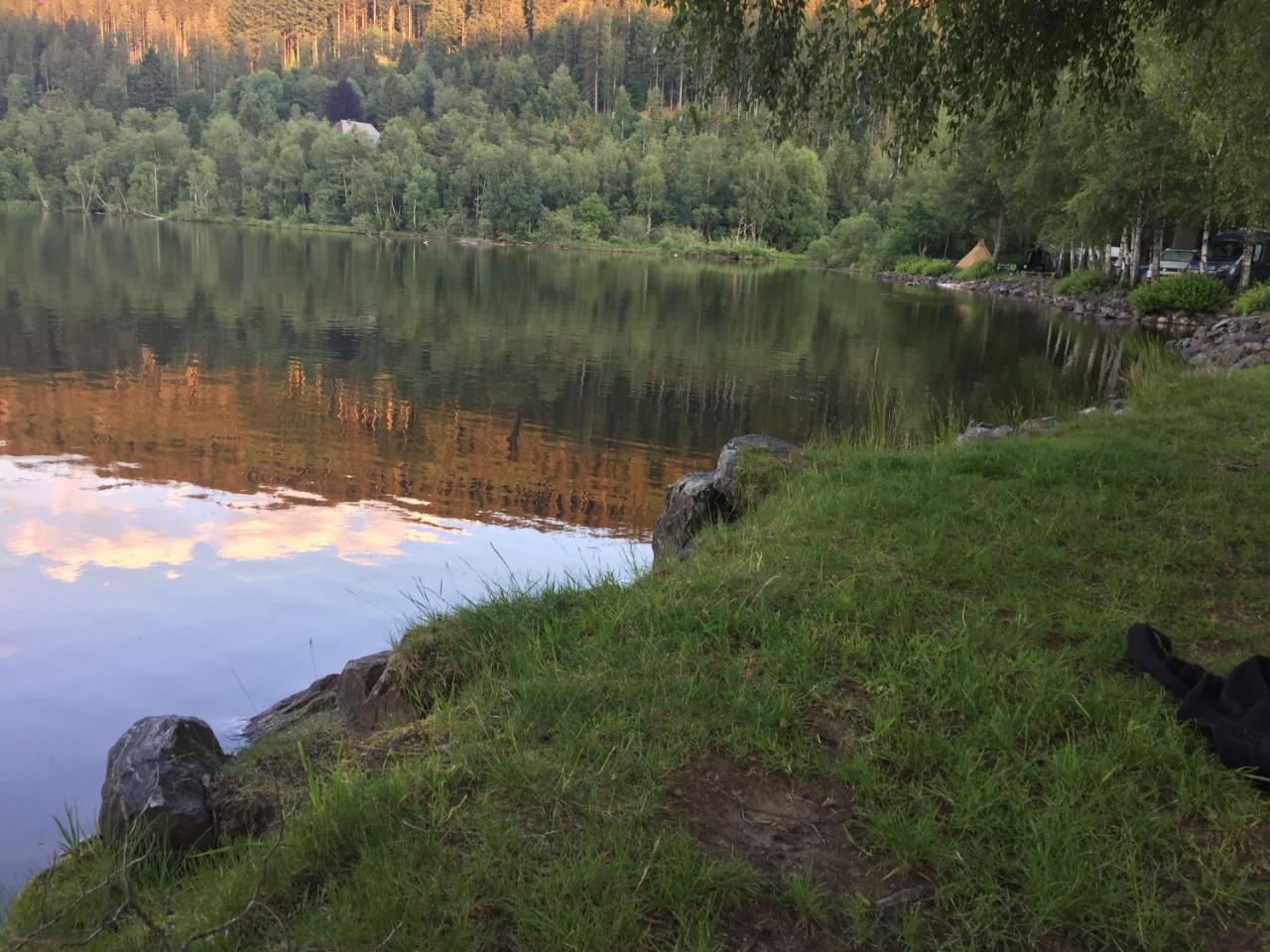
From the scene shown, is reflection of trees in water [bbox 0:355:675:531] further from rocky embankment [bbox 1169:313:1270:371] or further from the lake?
rocky embankment [bbox 1169:313:1270:371]

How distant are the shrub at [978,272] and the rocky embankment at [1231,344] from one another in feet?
127

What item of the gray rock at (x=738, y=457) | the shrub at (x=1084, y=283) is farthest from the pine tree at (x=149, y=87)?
the gray rock at (x=738, y=457)

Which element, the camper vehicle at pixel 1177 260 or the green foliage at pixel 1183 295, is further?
the camper vehicle at pixel 1177 260

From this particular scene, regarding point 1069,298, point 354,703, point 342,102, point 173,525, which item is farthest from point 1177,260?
point 342,102

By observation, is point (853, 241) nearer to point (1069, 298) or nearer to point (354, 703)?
point (1069, 298)

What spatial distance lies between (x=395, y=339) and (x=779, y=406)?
1302cm

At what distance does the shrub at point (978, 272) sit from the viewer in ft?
229

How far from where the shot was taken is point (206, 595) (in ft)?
29.5

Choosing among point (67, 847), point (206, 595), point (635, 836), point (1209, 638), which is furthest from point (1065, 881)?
point (206, 595)

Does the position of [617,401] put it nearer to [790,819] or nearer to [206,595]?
[206,595]

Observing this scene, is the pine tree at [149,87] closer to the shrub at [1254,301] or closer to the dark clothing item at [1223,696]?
the shrub at [1254,301]

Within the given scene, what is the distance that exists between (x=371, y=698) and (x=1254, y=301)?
38341 mm

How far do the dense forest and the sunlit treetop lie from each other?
231 mm

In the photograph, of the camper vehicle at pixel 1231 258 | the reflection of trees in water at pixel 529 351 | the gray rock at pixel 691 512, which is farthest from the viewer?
the camper vehicle at pixel 1231 258
